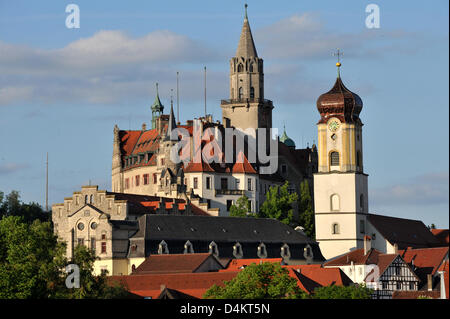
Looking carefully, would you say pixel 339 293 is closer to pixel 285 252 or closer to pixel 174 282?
pixel 174 282

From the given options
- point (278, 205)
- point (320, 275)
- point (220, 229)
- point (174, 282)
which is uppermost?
point (278, 205)

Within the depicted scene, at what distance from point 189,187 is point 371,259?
29.3 m

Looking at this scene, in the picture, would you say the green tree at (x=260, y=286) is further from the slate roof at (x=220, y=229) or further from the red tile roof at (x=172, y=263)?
the slate roof at (x=220, y=229)

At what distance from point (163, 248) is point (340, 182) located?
2396 cm

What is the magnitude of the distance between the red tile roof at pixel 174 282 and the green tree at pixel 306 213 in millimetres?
42042

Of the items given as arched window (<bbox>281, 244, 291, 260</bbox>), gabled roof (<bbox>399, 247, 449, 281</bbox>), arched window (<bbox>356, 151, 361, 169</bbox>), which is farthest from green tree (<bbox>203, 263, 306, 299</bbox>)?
arched window (<bbox>356, 151, 361, 169</bbox>)

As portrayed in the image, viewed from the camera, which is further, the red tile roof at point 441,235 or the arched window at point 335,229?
the red tile roof at point 441,235

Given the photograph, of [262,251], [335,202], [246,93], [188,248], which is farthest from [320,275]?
[246,93]

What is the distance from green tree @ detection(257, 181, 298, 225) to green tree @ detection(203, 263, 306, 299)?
1963 inches

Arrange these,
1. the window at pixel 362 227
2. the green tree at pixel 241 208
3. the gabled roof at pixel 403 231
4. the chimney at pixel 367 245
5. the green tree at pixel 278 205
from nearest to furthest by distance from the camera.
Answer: the chimney at pixel 367 245, the window at pixel 362 227, the gabled roof at pixel 403 231, the green tree at pixel 241 208, the green tree at pixel 278 205

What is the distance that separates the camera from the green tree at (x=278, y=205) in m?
149

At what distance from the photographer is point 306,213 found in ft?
501

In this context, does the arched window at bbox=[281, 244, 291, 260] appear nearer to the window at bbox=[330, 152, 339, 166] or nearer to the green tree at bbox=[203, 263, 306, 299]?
the window at bbox=[330, 152, 339, 166]

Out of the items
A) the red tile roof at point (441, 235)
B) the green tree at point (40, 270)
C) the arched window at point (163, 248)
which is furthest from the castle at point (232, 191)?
the green tree at point (40, 270)
